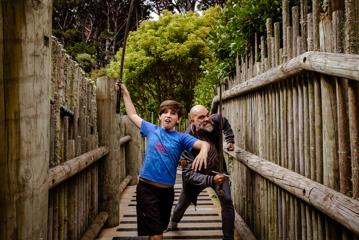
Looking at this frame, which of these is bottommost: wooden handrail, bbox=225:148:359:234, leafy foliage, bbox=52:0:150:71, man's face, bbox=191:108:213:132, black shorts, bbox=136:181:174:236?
black shorts, bbox=136:181:174:236

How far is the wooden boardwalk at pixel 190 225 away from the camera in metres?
4.43

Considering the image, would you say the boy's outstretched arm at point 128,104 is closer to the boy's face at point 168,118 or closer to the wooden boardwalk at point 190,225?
the boy's face at point 168,118

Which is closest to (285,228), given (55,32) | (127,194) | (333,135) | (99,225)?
(333,135)

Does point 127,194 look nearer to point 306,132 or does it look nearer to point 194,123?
point 194,123

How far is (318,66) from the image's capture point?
213cm

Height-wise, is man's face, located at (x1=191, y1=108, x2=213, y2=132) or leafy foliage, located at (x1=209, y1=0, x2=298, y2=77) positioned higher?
leafy foliage, located at (x1=209, y1=0, x2=298, y2=77)

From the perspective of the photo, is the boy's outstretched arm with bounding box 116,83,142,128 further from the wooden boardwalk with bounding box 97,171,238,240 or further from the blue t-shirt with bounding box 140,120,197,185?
the wooden boardwalk with bounding box 97,171,238,240

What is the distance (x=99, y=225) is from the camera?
14.1ft

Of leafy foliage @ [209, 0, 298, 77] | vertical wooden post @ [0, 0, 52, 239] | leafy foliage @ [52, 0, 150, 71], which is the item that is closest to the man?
leafy foliage @ [209, 0, 298, 77]

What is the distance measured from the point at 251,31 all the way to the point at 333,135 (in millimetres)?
2613

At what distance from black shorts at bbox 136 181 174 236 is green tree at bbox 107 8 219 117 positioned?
11294 mm

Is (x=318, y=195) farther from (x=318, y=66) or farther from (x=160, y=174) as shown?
(x=160, y=174)

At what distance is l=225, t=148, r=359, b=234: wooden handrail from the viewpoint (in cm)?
176

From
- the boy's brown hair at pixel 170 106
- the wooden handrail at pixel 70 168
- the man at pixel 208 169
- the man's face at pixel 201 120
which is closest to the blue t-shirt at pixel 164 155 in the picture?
the boy's brown hair at pixel 170 106
